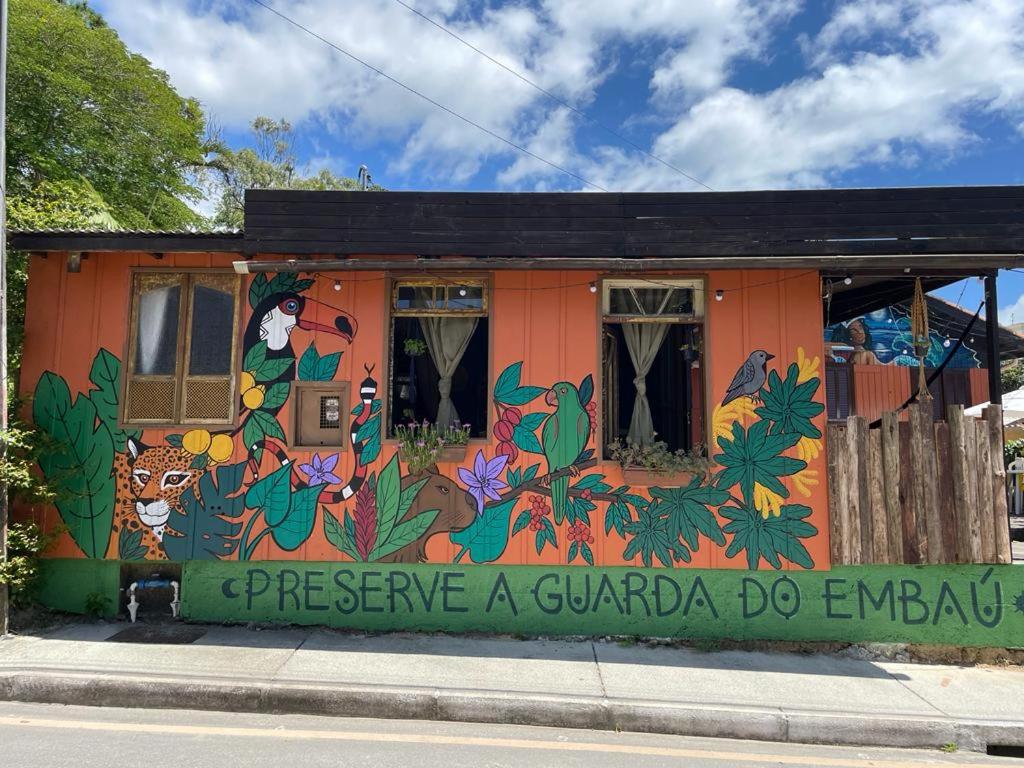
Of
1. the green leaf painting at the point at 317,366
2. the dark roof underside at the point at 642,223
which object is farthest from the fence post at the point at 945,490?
the green leaf painting at the point at 317,366

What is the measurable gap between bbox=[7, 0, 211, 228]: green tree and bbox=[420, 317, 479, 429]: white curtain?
950 cm

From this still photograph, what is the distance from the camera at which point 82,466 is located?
6.40 metres

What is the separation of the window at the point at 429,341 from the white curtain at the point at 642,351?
1.60 metres

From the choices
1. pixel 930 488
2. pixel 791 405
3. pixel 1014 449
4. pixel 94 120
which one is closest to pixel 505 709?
pixel 791 405

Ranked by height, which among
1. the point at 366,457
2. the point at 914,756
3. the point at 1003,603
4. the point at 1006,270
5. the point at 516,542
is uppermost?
the point at 1006,270

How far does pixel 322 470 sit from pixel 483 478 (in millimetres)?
1618

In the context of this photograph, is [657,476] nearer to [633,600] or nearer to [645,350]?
[633,600]

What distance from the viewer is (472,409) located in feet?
25.5

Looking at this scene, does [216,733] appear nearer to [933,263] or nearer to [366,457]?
[366,457]

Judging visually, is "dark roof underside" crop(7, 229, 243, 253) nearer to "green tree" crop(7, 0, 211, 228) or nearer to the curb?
the curb

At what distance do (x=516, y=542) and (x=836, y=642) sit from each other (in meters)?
3.22

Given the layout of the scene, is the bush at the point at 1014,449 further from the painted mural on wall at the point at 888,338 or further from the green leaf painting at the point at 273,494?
the green leaf painting at the point at 273,494

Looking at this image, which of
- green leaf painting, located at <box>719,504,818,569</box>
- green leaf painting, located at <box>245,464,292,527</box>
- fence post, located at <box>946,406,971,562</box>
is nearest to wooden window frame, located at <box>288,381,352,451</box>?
green leaf painting, located at <box>245,464,292,527</box>

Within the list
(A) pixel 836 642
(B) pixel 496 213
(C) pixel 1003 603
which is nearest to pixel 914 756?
(A) pixel 836 642
